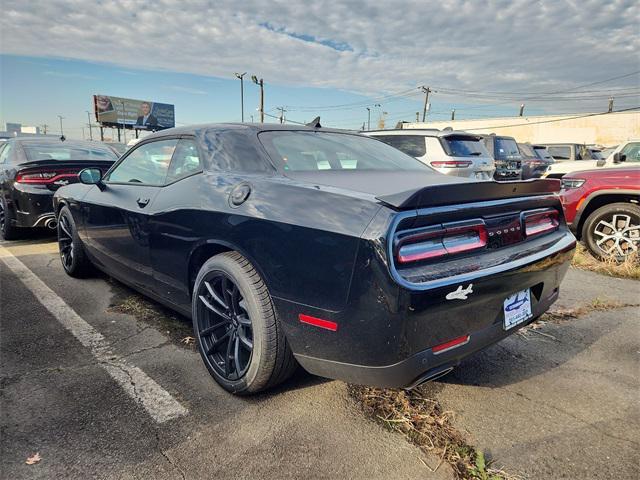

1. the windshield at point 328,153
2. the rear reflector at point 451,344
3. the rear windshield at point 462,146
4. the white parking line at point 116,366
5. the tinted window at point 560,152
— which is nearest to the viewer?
the rear reflector at point 451,344

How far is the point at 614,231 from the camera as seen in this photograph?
208 inches

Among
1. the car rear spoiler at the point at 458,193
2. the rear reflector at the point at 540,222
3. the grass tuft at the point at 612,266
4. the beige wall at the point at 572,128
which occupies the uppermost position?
the beige wall at the point at 572,128

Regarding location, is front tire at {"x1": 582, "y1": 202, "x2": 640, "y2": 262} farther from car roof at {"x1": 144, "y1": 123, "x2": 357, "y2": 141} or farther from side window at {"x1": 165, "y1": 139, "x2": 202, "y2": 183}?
side window at {"x1": 165, "y1": 139, "x2": 202, "y2": 183}

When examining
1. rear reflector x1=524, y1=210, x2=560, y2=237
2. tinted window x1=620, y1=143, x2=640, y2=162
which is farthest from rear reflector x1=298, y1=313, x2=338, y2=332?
tinted window x1=620, y1=143, x2=640, y2=162

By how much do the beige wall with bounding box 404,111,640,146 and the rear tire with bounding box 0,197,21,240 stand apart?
38659 mm

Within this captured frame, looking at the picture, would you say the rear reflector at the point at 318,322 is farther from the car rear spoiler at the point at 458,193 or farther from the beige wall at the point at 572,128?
the beige wall at the point at 572,128

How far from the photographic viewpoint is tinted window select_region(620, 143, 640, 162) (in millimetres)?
7551

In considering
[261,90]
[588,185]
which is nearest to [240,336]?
[588,185]

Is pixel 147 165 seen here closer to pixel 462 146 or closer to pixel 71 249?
pixel 71 249

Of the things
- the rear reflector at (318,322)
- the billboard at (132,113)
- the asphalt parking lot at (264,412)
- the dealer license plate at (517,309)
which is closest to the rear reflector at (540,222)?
the dealer license plate at (517,309)

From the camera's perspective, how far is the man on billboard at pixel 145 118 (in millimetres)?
61562

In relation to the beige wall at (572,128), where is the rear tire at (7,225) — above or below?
below

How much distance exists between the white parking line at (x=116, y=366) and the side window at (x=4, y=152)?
3.33 m

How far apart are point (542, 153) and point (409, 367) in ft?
52.7
